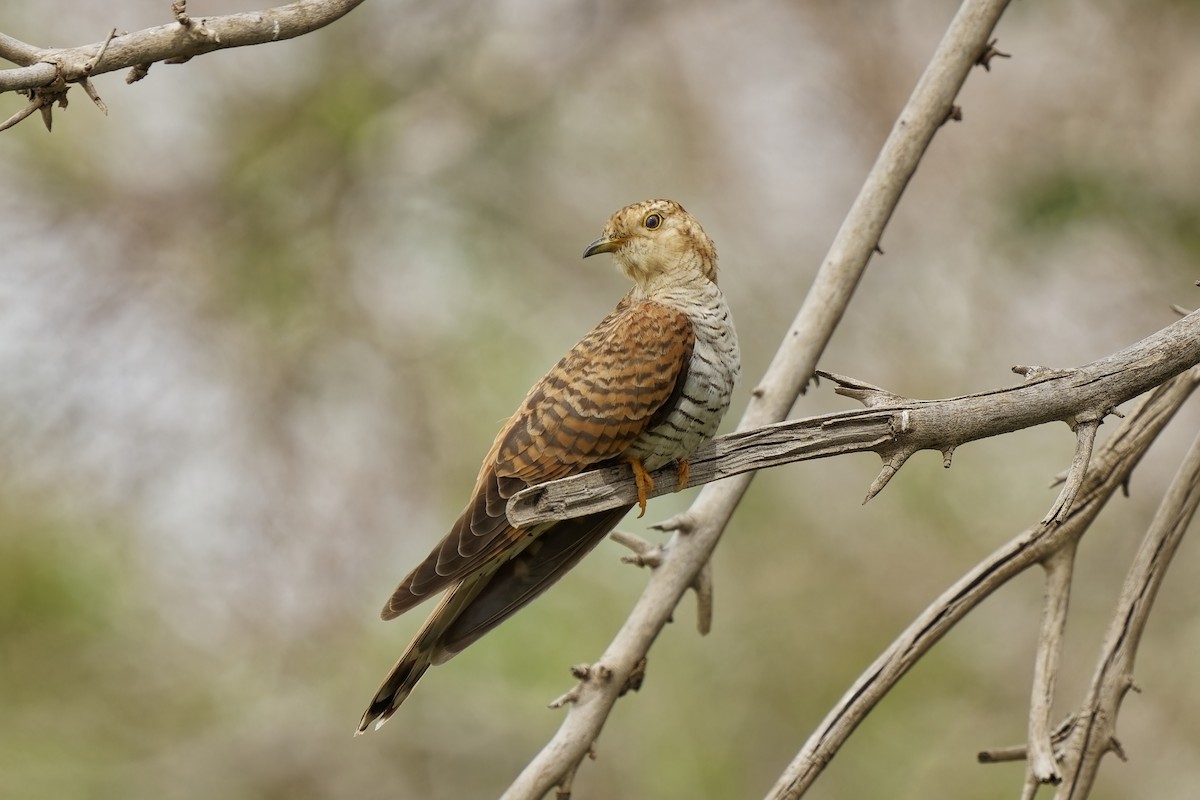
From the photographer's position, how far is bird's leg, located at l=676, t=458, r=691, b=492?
263cm

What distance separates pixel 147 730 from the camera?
604 centimetres

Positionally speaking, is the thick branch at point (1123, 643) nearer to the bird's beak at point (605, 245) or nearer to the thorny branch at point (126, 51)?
the bird's beak at point (605, 245)

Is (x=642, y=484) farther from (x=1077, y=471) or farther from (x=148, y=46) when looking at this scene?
(x=148, y=46)

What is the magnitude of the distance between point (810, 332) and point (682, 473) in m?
0.72

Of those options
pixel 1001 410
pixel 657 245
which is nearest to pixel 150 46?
pixel 657 245

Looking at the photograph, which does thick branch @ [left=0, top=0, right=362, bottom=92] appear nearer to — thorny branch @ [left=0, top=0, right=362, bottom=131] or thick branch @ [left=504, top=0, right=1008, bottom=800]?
thorny branch @ [left=0, top=0, right=362, bottom=131]

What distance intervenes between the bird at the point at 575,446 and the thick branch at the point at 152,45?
100 centimetres

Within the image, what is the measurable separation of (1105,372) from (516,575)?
1.45 meters

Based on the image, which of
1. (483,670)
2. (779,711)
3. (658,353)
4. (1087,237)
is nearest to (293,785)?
(483,670)

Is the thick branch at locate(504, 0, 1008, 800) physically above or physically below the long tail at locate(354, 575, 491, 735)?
above

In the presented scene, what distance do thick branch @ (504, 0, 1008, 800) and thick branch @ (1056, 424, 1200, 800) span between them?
0.91 m

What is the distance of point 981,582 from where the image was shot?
2748 millimetres

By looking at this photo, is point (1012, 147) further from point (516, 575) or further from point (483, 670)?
point (516, 575)

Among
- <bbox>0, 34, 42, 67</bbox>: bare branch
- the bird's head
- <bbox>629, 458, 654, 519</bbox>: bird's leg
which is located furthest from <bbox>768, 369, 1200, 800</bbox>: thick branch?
<bbox>0, 34, 42, 67</bbox>: bare branch
